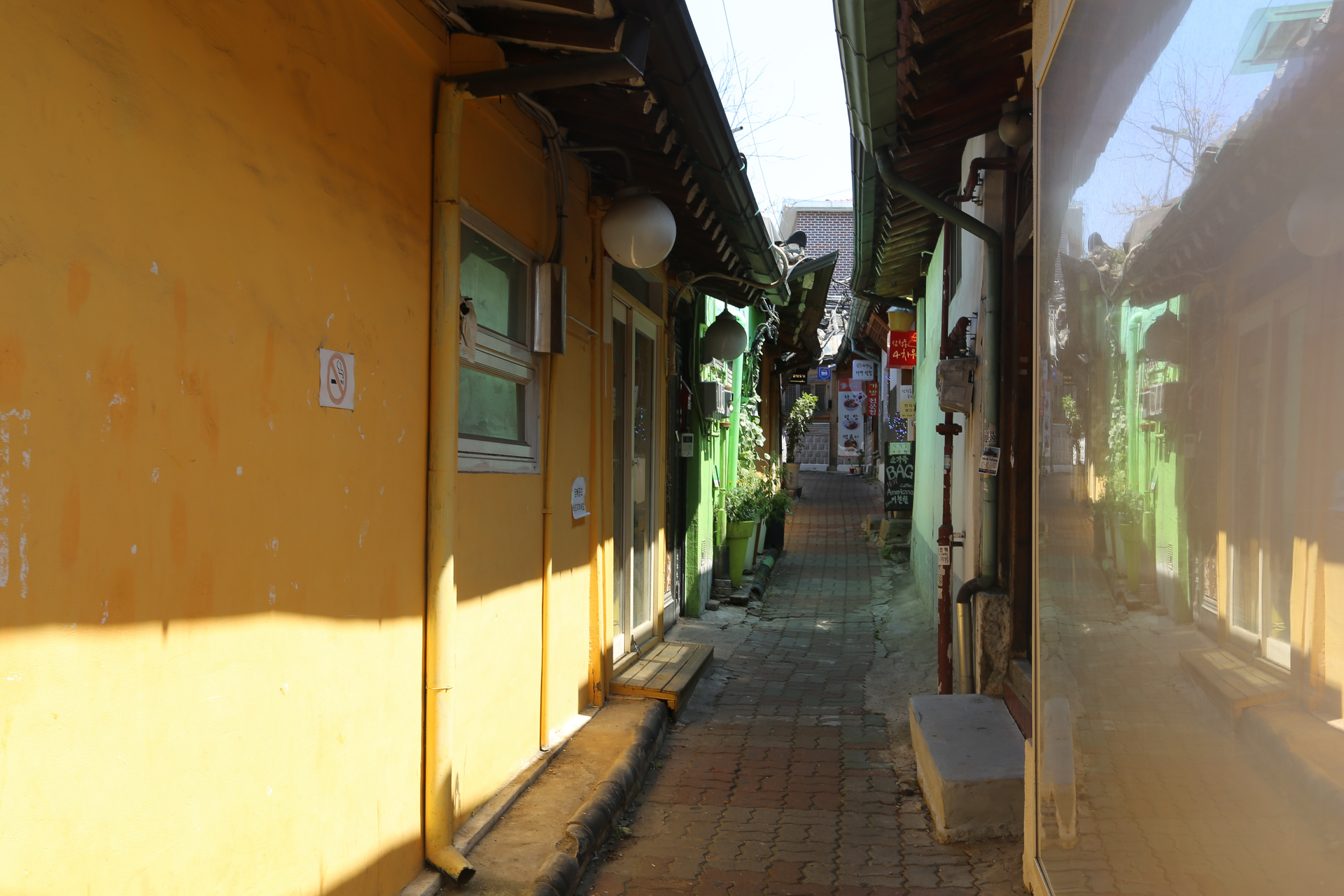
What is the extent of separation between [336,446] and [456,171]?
3.87 feet

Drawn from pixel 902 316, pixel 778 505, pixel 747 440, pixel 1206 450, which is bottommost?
pixel 778 505

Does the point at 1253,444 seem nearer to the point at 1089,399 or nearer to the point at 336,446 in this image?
the point at 1089,399

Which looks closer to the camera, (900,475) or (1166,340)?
(1166,340)

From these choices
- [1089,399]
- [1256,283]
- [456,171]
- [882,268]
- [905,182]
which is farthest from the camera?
[882,268]

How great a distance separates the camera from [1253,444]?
1.11m

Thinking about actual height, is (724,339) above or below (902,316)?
below

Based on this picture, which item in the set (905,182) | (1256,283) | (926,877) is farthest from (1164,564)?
(905,182)

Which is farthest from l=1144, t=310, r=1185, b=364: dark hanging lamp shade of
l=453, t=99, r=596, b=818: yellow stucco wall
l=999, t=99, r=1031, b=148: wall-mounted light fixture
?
l=999, t=99, r=1031, b=148: wall-mounted light fixture

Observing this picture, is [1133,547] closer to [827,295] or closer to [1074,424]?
[1074,424]

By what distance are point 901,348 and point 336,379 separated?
35.3 feet

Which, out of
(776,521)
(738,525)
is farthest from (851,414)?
(738,525)

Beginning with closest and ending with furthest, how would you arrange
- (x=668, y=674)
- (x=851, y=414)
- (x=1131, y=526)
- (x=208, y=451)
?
(x=1131, y=526) → (x=208, y=451) → (x=668, y=674) → (x=851, y=414)

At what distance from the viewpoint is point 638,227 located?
498 centimetres

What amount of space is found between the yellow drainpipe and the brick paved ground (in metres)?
0.74
